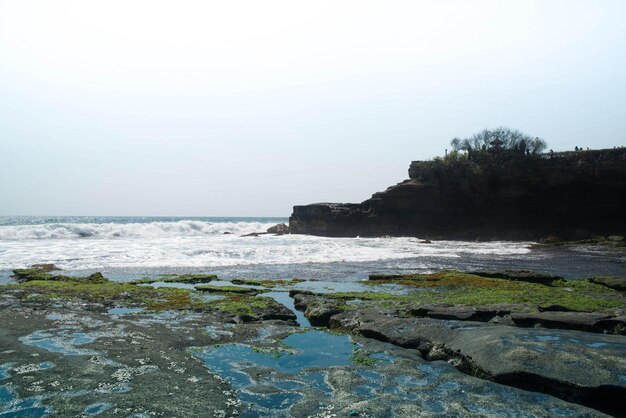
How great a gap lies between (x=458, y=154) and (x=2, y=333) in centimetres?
7024

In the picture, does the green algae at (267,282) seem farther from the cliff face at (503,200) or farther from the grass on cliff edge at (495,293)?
the cliff face at (503,200)

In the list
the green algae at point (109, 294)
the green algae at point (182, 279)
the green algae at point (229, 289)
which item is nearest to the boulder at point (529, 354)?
the green algae at point (109, 294)

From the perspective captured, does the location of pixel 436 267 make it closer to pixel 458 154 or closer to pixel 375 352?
pixel 375 352

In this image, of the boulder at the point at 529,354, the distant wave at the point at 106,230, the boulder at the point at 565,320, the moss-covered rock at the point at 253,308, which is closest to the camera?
the boulder at the point at 529,354

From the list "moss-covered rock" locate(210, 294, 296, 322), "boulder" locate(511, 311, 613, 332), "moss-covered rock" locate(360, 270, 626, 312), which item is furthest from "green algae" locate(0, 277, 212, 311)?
"boulder" locate(511, 311, 613, 332)

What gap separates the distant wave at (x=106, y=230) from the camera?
190ft

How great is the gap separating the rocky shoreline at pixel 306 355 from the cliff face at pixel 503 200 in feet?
172

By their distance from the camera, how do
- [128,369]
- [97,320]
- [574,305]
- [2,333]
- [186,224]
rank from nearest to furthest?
[128,369] → [2,333] → [97,320] → [574,305] → [186,224]

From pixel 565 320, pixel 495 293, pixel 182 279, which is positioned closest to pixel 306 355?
pixel 565 320

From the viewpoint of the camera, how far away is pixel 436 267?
29.2 m

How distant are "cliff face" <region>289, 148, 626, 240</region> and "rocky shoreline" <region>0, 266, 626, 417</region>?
172 feet

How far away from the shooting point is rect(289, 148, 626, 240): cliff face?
2483 inches

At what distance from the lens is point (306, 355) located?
9.88m

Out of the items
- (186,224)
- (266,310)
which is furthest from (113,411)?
(186,224)
